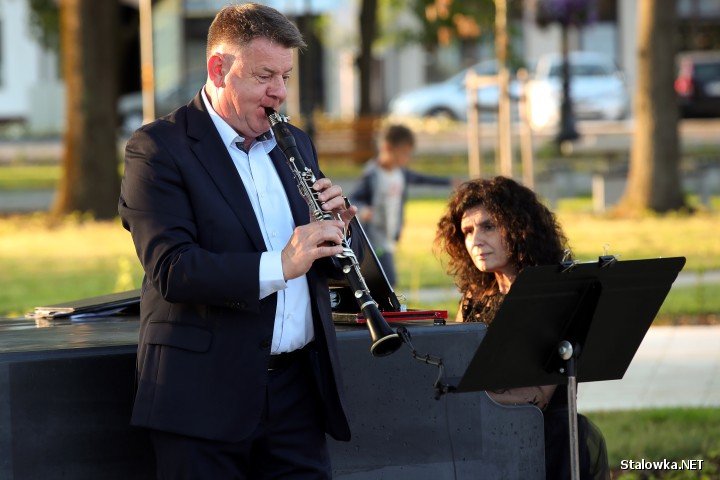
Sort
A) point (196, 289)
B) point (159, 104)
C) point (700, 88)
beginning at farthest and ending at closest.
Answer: point (159, 104)
point (700, 88)
point (196, 289)

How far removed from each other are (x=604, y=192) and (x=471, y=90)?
153 inches

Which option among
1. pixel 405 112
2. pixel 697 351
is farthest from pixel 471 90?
pixel 405 112

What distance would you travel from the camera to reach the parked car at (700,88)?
113 feet

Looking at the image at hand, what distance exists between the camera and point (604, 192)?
1922cm

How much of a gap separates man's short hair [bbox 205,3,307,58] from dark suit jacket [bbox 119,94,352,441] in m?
0.26

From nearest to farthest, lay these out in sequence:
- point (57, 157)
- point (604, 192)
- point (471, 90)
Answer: point (471, 90)
point (604, 192)
point (57, 157)

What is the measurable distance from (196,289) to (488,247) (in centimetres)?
190

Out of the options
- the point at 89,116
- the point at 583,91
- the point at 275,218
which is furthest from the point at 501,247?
the point at 583,91

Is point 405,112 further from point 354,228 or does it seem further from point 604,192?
point 354,228

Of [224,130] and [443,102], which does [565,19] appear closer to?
[443,102]

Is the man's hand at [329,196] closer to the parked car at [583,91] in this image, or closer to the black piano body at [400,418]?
the black piano body at [400,418]

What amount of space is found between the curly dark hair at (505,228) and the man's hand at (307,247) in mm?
1698

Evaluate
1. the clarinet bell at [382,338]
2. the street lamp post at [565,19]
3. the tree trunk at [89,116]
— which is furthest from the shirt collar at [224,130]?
the street lamp post at [565,19]

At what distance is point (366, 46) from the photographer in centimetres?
2831
